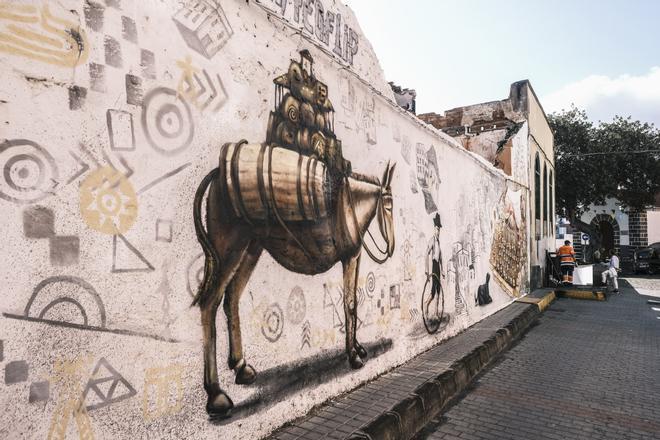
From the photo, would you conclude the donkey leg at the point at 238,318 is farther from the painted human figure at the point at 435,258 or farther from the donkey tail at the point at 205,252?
the painted human figure at the point at 435,258

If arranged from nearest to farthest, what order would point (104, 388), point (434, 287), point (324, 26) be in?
point (104, 388), point (324, 26), point (434, 287)

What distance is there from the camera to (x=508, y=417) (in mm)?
4012

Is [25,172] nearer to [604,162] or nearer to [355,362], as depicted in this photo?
[355,362]

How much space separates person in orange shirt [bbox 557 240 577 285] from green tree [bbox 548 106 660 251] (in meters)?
12.9

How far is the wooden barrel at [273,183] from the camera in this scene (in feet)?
8.74

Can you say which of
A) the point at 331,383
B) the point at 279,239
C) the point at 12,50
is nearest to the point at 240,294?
the point at 279,239

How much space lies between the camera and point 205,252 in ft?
8.08

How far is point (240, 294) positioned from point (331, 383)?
139cm

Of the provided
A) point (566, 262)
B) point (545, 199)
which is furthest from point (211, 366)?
point (545, 199)

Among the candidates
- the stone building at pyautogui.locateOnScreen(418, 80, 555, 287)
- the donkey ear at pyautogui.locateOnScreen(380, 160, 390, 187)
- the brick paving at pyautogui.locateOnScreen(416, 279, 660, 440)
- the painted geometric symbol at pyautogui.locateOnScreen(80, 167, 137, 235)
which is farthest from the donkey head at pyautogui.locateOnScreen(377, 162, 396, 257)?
the stone building at pyautogui.locateOnScreen(418, 80, 555, 287)

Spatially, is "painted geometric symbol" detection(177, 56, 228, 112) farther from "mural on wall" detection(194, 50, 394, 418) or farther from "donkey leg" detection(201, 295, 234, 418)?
"donkey leg" detection(201, 295, 234, 418)

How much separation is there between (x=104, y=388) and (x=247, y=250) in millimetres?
1095

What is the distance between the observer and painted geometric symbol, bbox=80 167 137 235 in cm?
186

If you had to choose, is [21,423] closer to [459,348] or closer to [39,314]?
[39,314]
